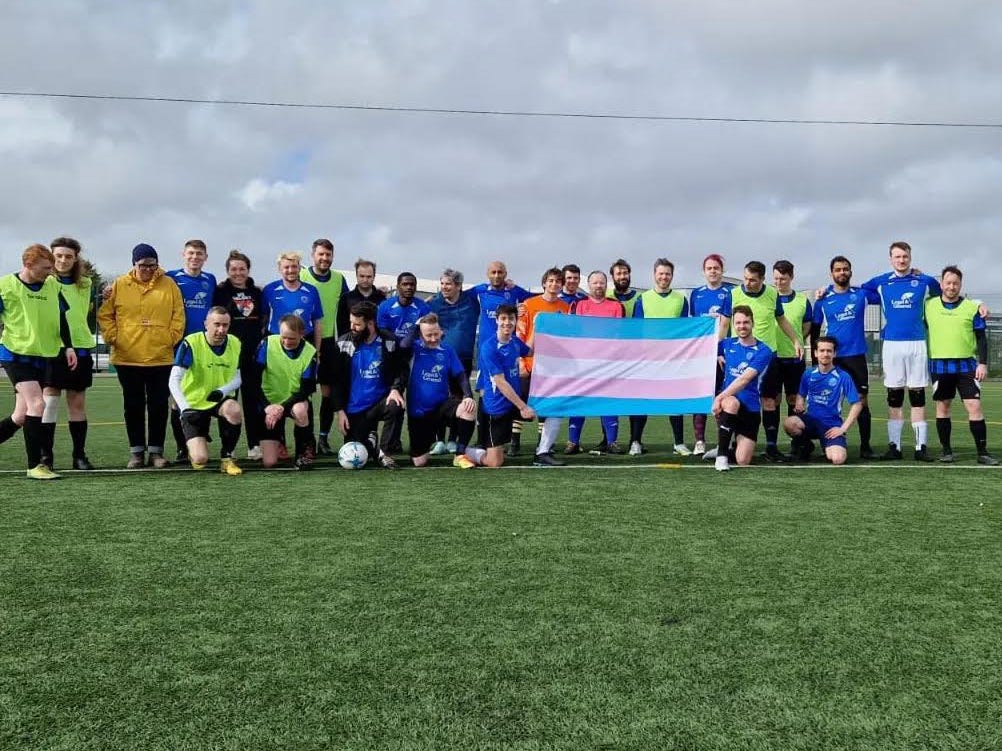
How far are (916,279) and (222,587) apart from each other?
22.1ft

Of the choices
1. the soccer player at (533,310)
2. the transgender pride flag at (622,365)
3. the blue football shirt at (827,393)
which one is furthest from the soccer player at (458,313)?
the blue football shirt at (827,393)

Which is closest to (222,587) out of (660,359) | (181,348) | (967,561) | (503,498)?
(503,498)

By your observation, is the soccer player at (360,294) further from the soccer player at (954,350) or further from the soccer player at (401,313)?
A: the soccer player at (954,350)

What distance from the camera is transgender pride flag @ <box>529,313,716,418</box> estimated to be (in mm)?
7609

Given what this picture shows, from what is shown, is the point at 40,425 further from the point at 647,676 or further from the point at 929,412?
the point at 929,412

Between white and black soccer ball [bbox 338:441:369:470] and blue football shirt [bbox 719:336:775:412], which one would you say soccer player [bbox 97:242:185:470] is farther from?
blue football shirt [bbox 719:336:775:412]

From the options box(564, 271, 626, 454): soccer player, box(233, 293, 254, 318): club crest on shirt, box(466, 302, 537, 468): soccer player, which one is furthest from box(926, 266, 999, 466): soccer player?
box(233, 293, 254, 318): club crest on shirt

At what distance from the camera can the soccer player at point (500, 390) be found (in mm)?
6859

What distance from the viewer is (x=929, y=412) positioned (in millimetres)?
15148

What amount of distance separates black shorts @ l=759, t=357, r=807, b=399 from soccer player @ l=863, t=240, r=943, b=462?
0.77 m

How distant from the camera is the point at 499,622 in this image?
2.79 metres

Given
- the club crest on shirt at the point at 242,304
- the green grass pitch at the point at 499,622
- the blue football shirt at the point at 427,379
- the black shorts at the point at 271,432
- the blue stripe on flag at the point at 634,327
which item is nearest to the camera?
the green grass pitch at the point at 499,622

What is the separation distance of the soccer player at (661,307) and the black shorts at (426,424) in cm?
176

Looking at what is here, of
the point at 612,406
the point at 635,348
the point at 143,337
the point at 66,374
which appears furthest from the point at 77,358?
the point at 635,348
